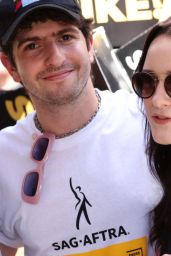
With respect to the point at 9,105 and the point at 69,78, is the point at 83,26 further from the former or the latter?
the point at 9,105

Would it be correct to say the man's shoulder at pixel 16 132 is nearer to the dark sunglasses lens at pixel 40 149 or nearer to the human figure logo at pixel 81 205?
the dark sunglasses lens at pixel 40 149

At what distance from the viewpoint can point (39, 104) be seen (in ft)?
5.95

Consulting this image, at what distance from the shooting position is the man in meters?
1.62

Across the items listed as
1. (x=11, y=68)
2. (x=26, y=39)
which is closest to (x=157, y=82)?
(x=26, y=39)

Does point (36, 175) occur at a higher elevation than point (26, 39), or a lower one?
lower

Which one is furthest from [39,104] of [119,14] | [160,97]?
[119,14]

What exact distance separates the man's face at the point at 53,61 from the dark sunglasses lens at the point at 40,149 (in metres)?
0.15

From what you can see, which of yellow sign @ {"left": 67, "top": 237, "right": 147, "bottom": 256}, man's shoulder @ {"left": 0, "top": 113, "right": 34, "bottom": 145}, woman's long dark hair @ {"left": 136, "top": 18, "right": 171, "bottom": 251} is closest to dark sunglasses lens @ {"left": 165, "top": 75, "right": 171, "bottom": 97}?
woman's long dark hair @ {"left": 136, "top": 18, "right": 171, "bottom": 251}

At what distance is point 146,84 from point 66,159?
613 mm

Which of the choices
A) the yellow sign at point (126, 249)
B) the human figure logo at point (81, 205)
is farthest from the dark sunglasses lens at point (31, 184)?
the yellow sign at point (126, 249)

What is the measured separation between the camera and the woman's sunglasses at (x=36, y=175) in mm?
1648

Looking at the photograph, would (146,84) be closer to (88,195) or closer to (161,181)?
(161,181)

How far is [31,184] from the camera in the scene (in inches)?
65.5

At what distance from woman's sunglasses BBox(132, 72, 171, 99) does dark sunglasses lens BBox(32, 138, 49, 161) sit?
0.59 m
